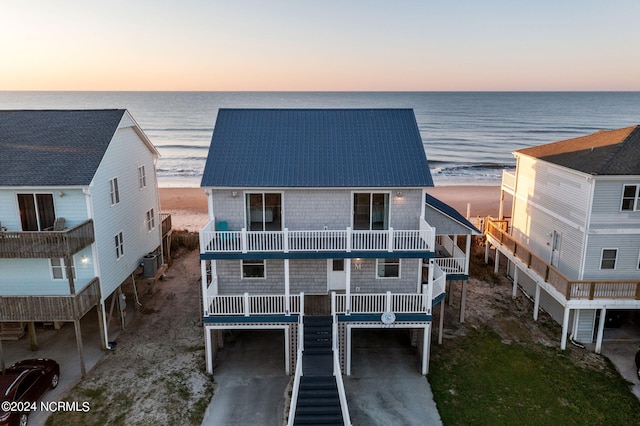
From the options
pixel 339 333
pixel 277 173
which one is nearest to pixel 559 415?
pixel 339 333

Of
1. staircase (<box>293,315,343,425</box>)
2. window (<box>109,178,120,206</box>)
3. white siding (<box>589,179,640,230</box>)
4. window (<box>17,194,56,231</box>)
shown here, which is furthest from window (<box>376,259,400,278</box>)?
window (<box>17,194,56,231</box>)

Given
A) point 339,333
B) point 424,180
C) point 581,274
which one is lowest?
point 339,333

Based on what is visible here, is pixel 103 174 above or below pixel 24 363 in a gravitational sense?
above

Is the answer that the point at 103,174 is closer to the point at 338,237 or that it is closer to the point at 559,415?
the point at 338,237

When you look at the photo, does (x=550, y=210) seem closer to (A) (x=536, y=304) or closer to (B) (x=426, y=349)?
(A) (x=536, y=304)

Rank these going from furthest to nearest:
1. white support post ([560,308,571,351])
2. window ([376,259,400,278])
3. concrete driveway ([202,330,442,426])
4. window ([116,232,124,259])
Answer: window ([116,232,124,259])
white support post ([560,308,571,351])
window ([376,259,400,278])
concrete driveway ([202,330,442,426])

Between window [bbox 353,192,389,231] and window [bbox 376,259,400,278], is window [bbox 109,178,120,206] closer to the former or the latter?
window [bbox 353,192,389,231]

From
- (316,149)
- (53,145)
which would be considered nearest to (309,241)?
(316,149)
